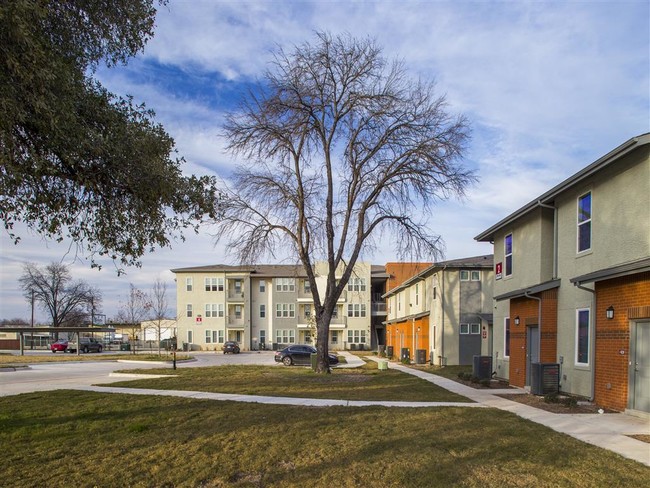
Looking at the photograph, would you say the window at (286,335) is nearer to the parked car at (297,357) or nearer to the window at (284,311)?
the window at (284,311)

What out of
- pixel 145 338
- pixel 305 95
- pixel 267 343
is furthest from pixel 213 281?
pixel 305 95

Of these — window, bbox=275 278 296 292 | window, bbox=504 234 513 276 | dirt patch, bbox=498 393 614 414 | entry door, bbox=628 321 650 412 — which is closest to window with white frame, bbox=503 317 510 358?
window, bbox=504 234 513 276

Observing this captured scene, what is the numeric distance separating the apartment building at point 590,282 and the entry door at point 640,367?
0.07 feet

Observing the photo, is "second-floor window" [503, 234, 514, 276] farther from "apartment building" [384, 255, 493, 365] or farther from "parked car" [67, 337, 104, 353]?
"parked car" [67, 337, 104, 353]

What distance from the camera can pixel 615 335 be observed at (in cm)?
1255

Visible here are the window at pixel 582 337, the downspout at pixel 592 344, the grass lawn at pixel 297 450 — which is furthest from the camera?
the window at pixel 582 337

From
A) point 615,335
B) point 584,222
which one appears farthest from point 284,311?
point 615,335

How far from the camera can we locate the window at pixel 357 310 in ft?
209

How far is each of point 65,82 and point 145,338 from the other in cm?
6849

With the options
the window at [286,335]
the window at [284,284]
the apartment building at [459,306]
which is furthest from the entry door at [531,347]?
the window at [286,335]

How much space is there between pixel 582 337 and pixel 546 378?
1.64 metres

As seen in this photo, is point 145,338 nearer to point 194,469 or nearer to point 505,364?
point 505,364

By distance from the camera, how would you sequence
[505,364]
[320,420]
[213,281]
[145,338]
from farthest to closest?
[145,338], [213,281], [505,364], [320,420]

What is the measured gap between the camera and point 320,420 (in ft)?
34.7
